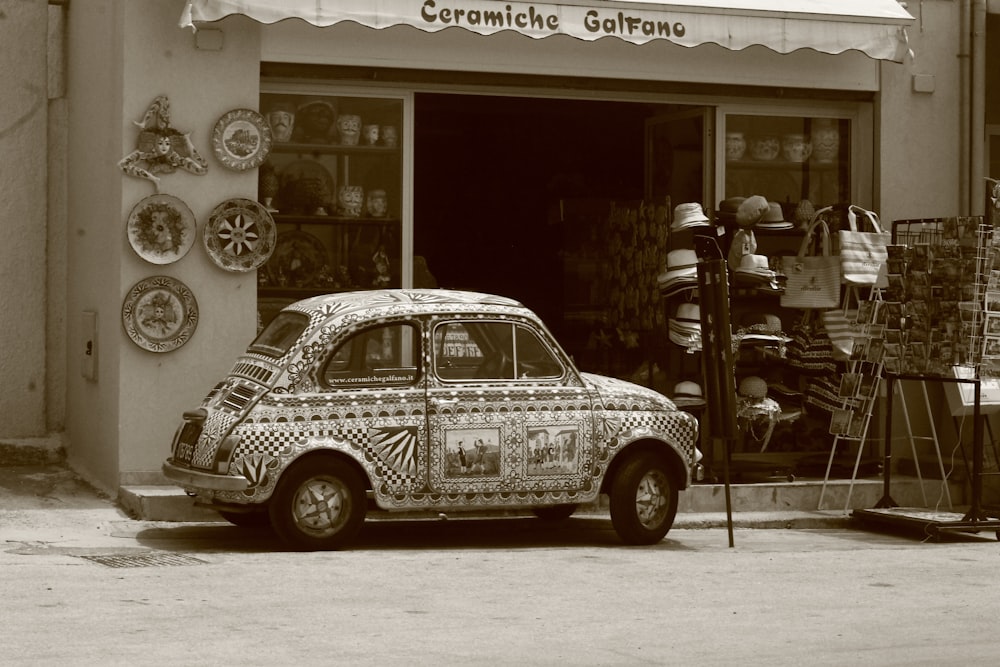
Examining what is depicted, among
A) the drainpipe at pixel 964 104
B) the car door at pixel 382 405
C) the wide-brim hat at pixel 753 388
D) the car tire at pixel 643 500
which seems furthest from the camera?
the drainpipe at pixel 964 104

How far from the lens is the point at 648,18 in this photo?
485 inches

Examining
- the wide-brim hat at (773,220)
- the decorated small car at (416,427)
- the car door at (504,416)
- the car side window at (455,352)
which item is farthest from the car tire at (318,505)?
the wide-brim hat at (773,220)

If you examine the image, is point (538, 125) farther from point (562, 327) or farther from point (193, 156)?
point (193, 156)

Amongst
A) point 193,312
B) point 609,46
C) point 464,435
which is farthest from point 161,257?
point 609,46

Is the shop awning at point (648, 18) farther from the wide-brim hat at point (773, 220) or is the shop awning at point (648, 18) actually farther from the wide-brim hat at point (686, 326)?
the wide-brim hat at point (686, 326)

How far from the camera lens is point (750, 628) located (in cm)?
805

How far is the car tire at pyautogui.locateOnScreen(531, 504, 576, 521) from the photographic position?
11.6 metres

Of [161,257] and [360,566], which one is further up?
[161,257]

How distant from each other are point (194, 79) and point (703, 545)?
4853mm

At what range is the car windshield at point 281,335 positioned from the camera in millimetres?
10414

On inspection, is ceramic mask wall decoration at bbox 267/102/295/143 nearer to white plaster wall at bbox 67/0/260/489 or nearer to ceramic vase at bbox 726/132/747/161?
white plaster wall at bbox 67/0/260/489

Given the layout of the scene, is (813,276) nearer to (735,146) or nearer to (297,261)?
(735,146)

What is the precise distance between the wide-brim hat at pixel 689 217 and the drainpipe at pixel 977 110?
2.34m

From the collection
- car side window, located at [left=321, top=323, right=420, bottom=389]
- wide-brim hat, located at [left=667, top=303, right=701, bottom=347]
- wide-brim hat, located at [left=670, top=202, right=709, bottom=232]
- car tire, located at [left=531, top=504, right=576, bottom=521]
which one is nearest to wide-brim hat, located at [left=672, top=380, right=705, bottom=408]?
wide-brim hat, located at [left=667, top=303, right=701, bottom=347]
